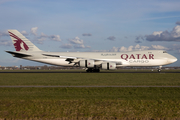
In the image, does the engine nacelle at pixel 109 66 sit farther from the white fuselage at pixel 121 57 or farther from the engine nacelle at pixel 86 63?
the engine nacelle at pixel 86 63

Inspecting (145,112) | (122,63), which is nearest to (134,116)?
(145,112)

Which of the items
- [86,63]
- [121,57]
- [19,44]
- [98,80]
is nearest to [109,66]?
[121,57]

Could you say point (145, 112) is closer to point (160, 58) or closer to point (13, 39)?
point (160, 58)

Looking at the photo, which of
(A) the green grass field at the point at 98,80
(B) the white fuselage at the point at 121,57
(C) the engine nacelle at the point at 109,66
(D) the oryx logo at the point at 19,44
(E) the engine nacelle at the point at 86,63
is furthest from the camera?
(D) the oryx logo at the point at 19,44

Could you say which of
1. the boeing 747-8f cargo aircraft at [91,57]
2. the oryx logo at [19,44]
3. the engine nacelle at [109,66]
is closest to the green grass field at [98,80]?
the engine nacelle at [109,66]

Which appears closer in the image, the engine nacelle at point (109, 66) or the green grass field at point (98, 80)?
the green grass field at point (98, 80)

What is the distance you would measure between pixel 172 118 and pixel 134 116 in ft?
6.22

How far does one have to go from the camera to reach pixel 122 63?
56.0 metres

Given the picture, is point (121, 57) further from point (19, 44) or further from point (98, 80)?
point (19, 44)

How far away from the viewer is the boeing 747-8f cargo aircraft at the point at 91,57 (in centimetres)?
5581

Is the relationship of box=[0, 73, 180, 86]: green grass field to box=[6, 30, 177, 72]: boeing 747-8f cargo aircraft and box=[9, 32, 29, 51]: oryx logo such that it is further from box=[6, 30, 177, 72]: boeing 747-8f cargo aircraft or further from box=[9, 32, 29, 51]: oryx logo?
box=[9, 32, 29, 51]: oryx logo

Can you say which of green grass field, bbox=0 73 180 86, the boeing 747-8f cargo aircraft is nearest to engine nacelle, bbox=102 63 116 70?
the boeing 747-8f cargo aircraft

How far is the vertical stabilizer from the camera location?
60438 millimetres

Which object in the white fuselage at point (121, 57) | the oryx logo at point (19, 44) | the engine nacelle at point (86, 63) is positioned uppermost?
the oryx logo at point (19, 44)
